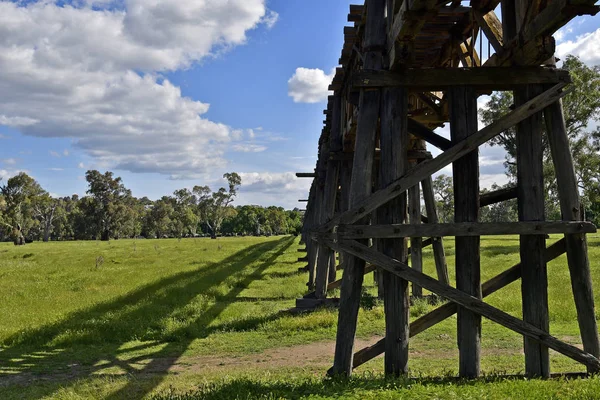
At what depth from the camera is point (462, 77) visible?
4.96 m

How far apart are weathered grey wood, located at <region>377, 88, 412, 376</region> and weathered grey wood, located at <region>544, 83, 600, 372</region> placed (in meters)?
1.54

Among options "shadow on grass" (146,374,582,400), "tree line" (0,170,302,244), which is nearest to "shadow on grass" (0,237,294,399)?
"shadow on grass" (146,374,582,400)

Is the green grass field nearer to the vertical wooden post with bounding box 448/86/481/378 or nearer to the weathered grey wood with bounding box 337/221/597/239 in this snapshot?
the vertical wooden post with bounding box 448/86/481/378

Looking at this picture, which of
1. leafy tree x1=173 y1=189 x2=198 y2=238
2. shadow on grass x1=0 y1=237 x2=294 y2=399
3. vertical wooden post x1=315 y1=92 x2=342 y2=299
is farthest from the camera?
leafy tree x1=173 y1=189 x2=198 y2=238

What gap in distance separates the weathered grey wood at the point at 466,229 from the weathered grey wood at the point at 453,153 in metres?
0.17

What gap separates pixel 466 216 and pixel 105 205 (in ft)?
237

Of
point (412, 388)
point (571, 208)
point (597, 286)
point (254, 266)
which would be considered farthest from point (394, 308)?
point (254, 266)

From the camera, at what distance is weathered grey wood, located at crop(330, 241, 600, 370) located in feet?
15.2

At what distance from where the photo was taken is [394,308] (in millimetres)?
4961

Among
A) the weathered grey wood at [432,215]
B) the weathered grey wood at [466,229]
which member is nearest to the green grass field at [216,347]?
the weathered grey wood at [432,215]

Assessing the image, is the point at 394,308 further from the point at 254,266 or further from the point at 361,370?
the point at 254,266

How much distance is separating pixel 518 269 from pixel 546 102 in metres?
1.70

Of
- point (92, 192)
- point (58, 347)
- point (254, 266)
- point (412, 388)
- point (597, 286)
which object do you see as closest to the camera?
point (412, 388)

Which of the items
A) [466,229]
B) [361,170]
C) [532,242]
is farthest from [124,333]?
[532,242]
